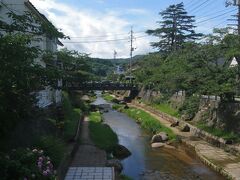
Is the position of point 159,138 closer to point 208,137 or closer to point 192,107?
point 208,137

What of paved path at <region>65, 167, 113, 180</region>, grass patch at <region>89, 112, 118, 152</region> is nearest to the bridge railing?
grass patch at <region>89, 112, 118, 152</region>

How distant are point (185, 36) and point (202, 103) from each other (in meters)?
42.5

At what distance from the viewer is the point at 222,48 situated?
28.2 m

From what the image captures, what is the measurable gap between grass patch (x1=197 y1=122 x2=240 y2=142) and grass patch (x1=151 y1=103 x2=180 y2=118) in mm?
8135

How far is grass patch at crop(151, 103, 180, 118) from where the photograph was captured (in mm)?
39859

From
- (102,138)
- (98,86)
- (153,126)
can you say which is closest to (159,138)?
(102,138)

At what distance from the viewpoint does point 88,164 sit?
1702 centimetres

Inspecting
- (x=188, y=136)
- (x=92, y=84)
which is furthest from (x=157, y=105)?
(x=188, y=136)

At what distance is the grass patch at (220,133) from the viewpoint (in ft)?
82.1

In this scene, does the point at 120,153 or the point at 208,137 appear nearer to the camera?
the point at 120,153

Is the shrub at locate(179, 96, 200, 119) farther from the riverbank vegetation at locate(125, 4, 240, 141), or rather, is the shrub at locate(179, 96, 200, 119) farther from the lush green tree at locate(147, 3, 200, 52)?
the lush green tree at locate(147, 3, 200, 52)

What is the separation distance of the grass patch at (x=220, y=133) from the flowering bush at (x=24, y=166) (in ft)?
56.6

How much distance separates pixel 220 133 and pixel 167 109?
59.8ft

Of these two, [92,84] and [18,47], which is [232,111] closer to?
[18,47]
